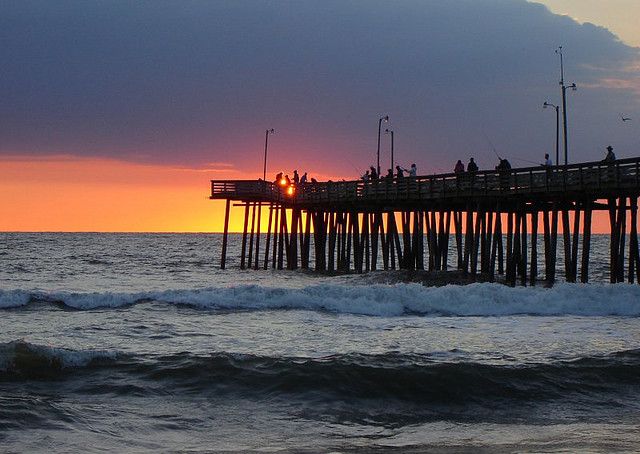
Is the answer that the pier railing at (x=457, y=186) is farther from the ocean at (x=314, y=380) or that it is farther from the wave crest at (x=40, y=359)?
the wave crest at (x=40, y=359)

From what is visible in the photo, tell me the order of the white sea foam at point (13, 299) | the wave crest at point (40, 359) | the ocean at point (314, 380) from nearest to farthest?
the ocean at point (314, 380) < the wave crest at point (40, 359) < the white sea foam at point (13, 299)

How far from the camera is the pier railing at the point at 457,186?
1143 inches

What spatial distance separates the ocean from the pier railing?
4845 mm

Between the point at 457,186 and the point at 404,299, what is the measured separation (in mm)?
9090

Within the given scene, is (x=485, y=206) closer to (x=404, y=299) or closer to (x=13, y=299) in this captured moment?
(x=404, y=299)

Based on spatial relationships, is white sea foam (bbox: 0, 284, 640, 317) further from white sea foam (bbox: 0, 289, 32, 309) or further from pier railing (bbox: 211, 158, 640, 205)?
pier railing (bbox: 211, 158, 640, 205)

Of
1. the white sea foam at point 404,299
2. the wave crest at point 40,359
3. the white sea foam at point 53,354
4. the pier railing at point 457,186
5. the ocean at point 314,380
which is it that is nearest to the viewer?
the ocean at point 314,380

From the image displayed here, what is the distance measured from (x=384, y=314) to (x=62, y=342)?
10262mm

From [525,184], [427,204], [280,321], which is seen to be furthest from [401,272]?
[280,321]

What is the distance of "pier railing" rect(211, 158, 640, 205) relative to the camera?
29.0 meters

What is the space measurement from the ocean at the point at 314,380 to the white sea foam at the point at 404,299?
473mm

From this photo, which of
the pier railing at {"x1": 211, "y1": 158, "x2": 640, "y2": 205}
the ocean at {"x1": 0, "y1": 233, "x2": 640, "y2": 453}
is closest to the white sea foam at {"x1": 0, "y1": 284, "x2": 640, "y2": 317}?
the ocean at {"x1": 0, "y1": 233, "x2": 640, "y2": 453}

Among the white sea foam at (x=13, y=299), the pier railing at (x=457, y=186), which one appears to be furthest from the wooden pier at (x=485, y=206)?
the white sea foam at (x=13, y=299)

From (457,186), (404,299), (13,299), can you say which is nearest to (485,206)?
(457,186)
